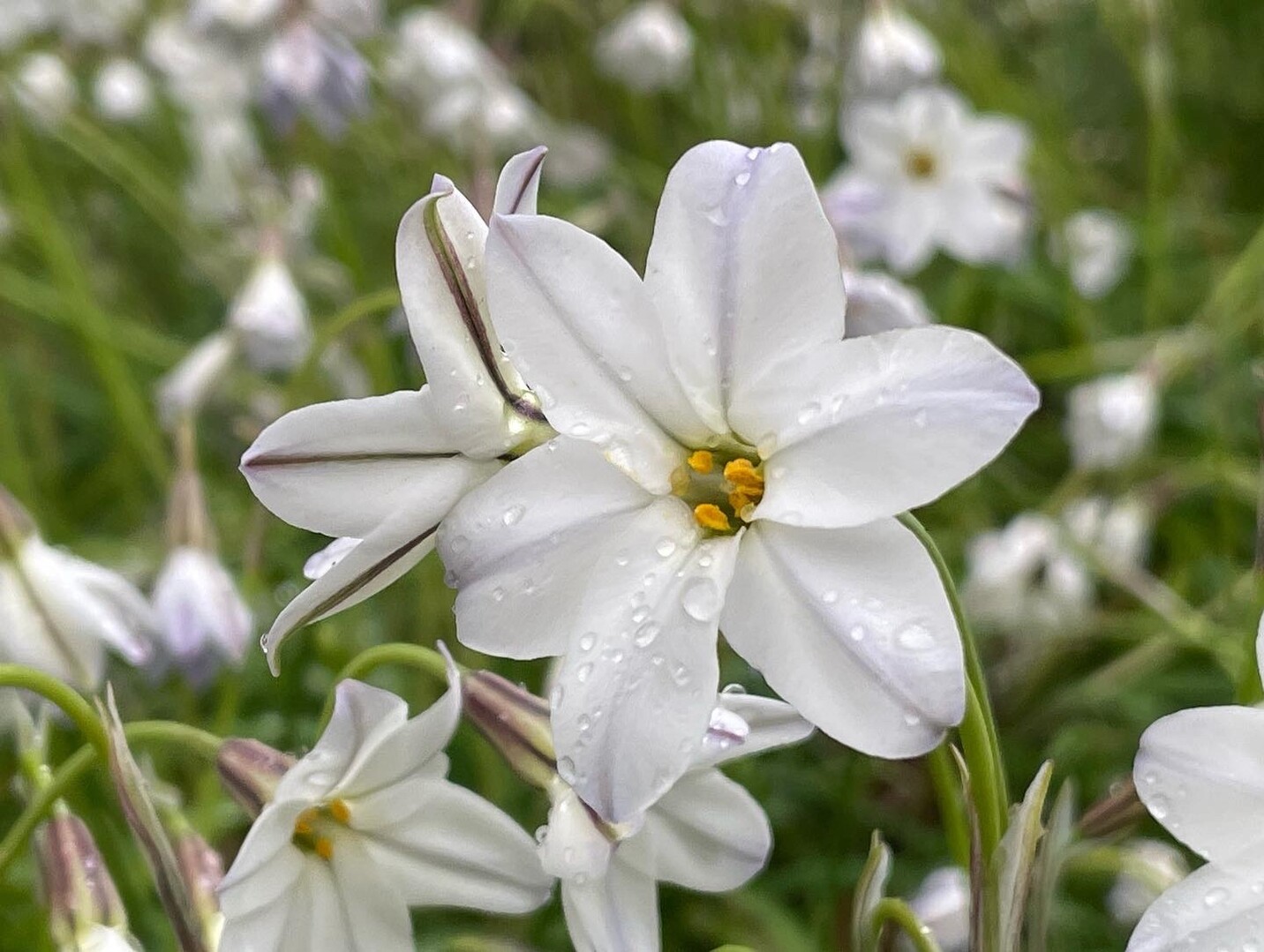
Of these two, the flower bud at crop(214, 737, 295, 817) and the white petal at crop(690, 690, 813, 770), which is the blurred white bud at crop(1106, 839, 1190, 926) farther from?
the flower bud at crop(214, 737, 295, 817)

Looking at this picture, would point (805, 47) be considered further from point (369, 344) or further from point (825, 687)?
point (825, 687)

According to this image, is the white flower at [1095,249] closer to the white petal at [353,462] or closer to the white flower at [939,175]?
the white flower at [939,175]

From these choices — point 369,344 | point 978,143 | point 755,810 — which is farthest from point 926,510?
point 755,810

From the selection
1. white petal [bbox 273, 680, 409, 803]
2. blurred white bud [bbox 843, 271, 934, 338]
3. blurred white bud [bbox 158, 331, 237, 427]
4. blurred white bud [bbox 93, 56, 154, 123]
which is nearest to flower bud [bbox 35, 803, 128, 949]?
white petal [bbox 273, 680, 409, 803]

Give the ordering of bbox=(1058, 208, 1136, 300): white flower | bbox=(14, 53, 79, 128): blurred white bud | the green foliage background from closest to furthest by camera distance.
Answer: the green foliage background
bbox=(14, 53, 79, 128): blurred white bud
bbox=(1058, 208, 1136, 300): white flower

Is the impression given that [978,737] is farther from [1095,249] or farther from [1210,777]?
[1095,249]

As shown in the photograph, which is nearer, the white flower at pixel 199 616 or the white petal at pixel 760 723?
the white petal at pixel 760 723

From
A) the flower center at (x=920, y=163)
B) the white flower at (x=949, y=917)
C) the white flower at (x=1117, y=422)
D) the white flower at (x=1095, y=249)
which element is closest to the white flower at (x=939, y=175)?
the flower center at (x=920, y=163)
